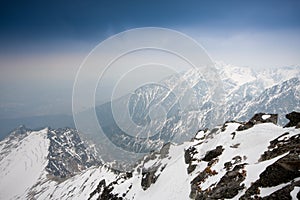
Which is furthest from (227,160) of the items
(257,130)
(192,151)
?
(192,151)

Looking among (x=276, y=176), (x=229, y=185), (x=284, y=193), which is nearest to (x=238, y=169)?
(x=229, y=185)

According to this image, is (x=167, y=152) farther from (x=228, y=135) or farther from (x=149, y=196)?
(x=228, y=135)

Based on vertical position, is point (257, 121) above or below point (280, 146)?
above

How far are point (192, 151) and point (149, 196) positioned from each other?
1561cm

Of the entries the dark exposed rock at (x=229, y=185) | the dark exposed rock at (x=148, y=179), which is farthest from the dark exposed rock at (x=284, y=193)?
the dark exposed rock at (x=148, y=179)

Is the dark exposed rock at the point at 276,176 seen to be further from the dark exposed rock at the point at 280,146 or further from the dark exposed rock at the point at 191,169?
the dark exposed rock at the point at 191,169

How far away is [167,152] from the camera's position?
3797 inches

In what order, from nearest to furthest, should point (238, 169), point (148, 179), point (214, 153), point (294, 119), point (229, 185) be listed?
point (229, 185) < point (238, 169) < point (294, 119) < point (214, 153) < point (148, 179)

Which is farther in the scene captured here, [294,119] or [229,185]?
[294,119]

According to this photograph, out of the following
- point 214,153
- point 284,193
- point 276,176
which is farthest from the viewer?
point 214,153

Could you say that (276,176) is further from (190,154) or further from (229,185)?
(190,154)

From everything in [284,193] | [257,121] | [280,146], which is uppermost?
[257,121]

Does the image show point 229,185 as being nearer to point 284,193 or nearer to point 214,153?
point 284,193

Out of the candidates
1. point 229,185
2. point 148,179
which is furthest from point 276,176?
point 148,179
